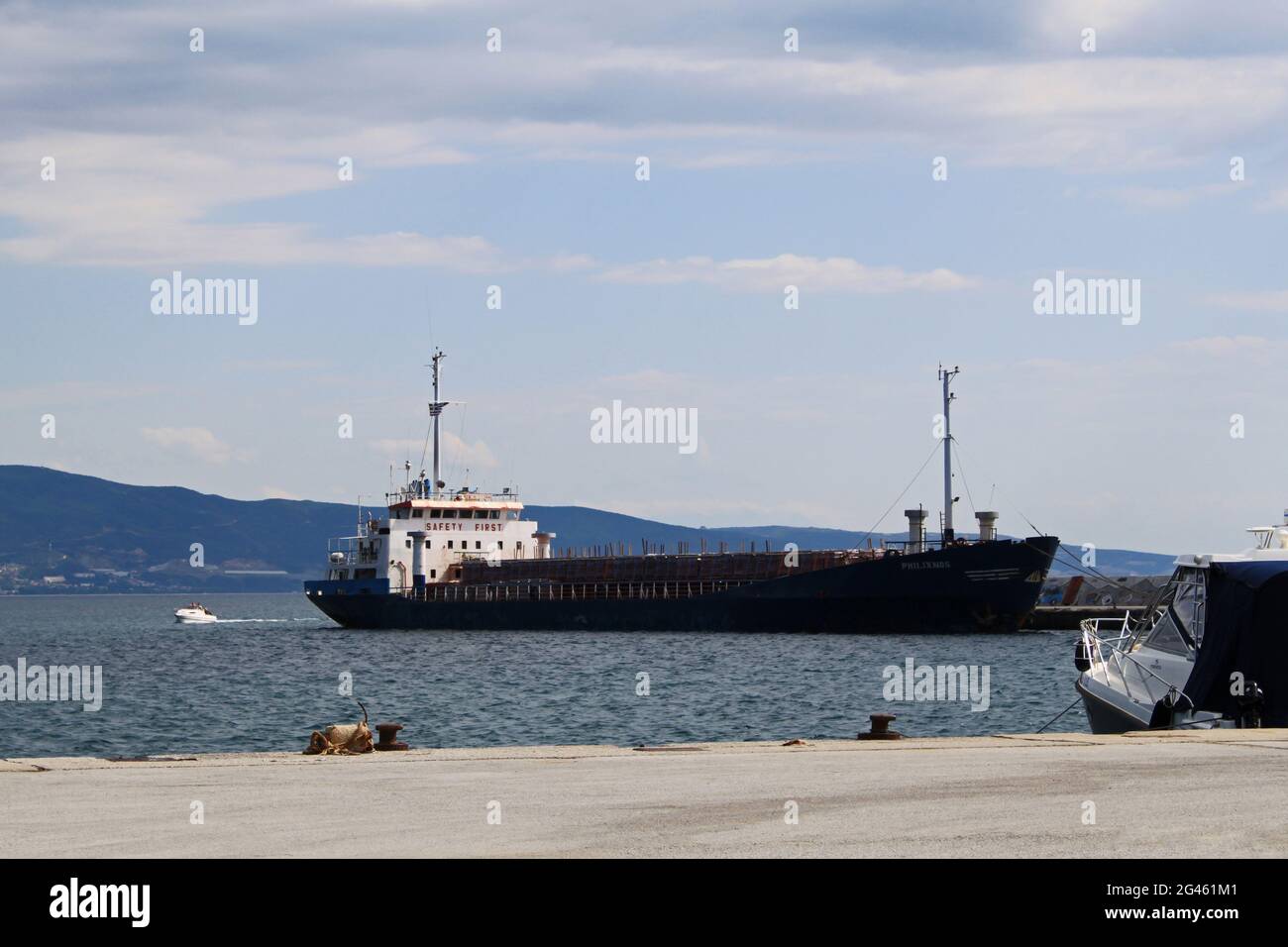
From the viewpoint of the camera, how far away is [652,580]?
85.4 m

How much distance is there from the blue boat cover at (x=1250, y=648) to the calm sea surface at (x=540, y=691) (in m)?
10.0

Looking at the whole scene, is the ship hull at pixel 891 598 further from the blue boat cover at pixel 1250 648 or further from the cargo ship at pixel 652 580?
the blue boat cover at pixel 1250 648

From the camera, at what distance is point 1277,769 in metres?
14.0

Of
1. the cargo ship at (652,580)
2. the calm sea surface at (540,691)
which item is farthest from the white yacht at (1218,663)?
the cargo ship at (652,580)

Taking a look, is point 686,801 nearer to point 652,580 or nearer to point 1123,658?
point 1123,658

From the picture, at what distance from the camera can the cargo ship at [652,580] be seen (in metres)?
69.4

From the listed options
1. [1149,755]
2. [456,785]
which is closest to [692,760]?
[456,785]

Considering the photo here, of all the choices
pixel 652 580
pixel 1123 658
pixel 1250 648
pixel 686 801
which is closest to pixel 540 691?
pixel 1123 658

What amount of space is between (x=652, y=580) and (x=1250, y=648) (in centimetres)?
6516

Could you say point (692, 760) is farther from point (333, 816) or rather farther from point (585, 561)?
point (585, 561)

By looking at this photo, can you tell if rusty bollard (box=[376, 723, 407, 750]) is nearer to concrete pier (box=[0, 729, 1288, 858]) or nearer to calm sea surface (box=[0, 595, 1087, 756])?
concrete pier (box=[0, 729, 1288, 858])

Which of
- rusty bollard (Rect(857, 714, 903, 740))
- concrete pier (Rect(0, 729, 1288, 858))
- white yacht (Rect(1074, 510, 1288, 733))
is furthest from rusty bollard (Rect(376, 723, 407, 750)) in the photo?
white yacht (Rect(1074, 510, 1288, 733))

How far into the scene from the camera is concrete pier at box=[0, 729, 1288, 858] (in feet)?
33.2
